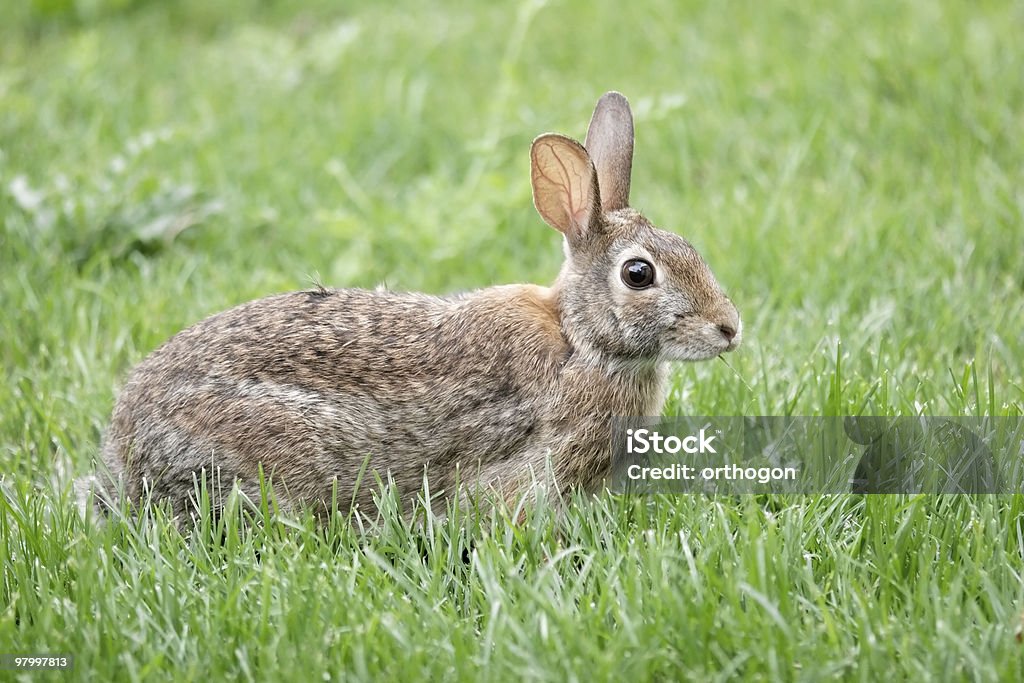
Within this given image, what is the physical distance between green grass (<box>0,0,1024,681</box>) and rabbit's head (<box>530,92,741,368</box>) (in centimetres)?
60

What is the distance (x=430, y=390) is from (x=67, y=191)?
340 centimetres

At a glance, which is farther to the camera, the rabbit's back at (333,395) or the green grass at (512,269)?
the rabbit's back at (333,395)

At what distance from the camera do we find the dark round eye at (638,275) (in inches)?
167

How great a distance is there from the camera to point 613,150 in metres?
4.58

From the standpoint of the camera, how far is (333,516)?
3.92 m

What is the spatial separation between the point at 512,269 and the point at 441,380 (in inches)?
77.9

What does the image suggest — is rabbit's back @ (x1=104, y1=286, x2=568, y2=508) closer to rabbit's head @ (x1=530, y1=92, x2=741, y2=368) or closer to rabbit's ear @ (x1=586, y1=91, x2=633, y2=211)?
rabbit's head @ (x1=530, y1=92, x2=741, y2=368)

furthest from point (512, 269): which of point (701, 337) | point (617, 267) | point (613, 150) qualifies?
point (701, 337)

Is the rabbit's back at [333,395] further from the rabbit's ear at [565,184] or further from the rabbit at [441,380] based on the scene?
the rabbit's ear at [565,184]

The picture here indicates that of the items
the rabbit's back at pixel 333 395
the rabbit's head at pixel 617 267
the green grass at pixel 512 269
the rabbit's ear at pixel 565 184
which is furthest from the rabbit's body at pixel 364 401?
the rabbit's ear at pixel 565 184

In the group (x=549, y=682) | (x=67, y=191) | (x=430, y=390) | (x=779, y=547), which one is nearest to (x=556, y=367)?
(x=430, y=390)

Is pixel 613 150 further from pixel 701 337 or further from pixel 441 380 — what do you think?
pixel 441 380

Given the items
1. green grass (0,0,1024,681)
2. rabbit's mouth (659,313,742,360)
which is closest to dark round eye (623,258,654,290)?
rabbit's mouth (659,313,742,360)

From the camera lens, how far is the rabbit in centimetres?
415
